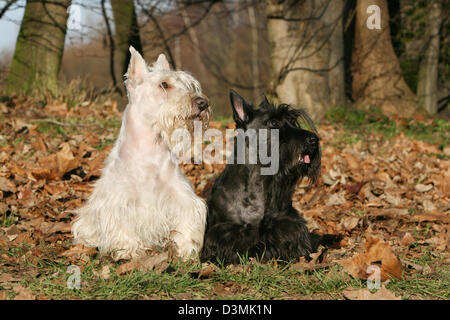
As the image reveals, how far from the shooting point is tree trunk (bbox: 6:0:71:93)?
9.96 metres

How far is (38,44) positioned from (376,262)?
8592 mm

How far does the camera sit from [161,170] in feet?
13.8

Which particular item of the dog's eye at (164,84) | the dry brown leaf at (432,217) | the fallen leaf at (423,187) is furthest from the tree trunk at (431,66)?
the dog's eye at (164,84)

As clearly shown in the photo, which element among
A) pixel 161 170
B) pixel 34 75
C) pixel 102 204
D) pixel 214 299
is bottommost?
pixel 214 299

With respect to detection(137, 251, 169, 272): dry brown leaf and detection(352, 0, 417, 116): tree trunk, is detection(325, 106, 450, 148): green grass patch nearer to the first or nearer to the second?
detection(352, 0, 417, 116): tree trunk

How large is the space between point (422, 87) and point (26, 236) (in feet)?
43.6

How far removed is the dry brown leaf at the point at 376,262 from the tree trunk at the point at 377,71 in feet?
33.1

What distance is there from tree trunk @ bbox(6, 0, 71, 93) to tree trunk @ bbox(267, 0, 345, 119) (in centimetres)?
472

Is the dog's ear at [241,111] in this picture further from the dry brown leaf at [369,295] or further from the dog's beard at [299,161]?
the dry brown leaf at [369,295]

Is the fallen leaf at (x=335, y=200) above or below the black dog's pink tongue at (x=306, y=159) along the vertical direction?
below

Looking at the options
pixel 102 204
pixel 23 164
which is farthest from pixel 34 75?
pixel 102 204

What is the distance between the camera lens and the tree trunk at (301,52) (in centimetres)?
1130

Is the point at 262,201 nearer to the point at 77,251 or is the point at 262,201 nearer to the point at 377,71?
the point at 77,251

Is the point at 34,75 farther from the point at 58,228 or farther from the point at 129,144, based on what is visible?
the point at 129,144
